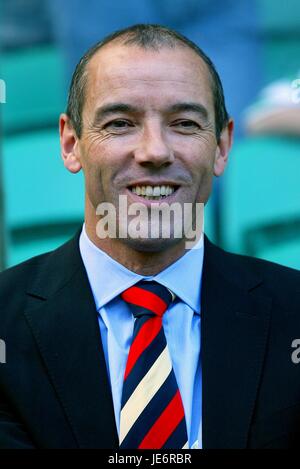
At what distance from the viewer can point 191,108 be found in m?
2.26

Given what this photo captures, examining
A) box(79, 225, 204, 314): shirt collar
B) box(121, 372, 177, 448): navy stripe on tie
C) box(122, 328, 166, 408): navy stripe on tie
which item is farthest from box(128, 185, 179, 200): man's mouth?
box(121, 372, 177, 448): navy stripe on tie

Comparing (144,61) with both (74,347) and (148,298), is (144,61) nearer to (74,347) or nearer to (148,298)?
(148,298)

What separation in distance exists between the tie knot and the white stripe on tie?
0.11 meters

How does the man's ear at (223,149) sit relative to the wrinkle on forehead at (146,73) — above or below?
below

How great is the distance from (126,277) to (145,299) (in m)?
0.08

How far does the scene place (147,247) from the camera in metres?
2.27

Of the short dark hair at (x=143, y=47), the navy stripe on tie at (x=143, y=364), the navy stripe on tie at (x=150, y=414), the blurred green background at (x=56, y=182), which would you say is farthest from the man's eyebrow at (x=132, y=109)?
the blurred green background at (x=56, y=182)

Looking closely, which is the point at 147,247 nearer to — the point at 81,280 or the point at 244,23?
the point at 81,280

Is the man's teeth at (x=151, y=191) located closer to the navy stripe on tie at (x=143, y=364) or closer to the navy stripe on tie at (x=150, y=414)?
the navy stripe on tie at (x=143, y=364)

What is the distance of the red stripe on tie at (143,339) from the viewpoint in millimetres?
2193

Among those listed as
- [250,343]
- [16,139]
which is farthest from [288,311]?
[16,139]

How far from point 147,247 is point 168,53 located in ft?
1.67

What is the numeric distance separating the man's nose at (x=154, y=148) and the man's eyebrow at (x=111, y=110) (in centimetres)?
7

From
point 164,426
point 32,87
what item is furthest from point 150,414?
point 32,87
